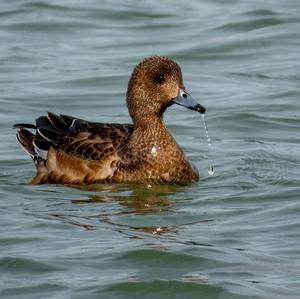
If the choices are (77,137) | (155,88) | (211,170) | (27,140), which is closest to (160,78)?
(155,88)

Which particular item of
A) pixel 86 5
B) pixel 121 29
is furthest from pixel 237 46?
pixel 86 5

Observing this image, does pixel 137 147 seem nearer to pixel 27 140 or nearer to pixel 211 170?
pixel 211 170

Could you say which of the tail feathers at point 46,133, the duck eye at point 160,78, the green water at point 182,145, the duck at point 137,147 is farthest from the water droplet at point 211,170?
the tail feathers at point 46,133

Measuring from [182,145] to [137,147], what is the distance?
6.63 ft

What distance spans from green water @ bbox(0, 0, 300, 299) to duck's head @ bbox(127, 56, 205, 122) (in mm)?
726

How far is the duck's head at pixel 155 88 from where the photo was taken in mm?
11766

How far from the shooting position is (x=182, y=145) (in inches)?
543

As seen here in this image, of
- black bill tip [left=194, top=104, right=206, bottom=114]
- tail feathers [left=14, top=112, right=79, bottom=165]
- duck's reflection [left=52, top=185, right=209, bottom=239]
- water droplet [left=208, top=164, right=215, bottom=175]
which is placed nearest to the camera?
duck's reflection [left=52, top=185, right=209, bottom=239]

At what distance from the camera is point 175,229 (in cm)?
1022

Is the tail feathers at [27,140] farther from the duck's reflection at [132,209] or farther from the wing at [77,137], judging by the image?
the duck's reflection at [132,209]

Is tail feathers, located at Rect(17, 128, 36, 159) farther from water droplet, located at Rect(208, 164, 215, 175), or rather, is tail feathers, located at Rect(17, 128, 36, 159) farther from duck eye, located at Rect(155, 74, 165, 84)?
water droplet, located at Rect(208, 164, 215, 175)

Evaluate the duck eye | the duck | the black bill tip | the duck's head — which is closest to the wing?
the duck

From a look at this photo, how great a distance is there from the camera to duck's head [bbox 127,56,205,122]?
11766mm

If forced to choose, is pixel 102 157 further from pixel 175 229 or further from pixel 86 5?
pixel 86 5
